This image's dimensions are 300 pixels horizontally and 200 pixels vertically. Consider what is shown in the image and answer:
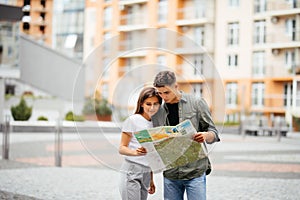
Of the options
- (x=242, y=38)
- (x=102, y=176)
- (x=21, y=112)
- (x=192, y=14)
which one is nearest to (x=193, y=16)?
(x=192, y=14)

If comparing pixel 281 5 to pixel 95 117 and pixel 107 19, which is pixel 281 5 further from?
pixel 95 117

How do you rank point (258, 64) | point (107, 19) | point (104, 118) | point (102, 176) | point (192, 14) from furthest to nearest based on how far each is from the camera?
point (107, 19), point (192, 14), point (258, 64), point (102, 176), point (104, 118)

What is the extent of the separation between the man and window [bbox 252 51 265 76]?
23.3 metres

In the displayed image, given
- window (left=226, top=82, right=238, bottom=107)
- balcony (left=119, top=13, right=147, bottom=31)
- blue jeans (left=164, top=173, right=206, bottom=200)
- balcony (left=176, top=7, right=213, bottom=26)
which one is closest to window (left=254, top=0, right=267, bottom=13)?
balcony (left=176, top=7, right=213, bottom=26)

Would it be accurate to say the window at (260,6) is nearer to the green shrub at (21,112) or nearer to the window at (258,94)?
the window at (258,94)

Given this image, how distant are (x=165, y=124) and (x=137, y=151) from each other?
0.18 m

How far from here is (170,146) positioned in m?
2.66

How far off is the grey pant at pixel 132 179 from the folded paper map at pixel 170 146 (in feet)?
0.33

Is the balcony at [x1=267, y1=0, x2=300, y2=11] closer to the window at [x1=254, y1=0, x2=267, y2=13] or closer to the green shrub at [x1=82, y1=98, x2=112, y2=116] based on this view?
the window at [x1=254, y1=0, x2=267, y2=13]

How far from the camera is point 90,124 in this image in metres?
3.08

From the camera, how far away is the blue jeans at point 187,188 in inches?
113

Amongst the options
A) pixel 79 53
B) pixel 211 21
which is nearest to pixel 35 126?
pixel 211 21

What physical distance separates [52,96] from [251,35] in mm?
9291

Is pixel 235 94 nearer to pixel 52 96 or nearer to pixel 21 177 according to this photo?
pixel 52 96
